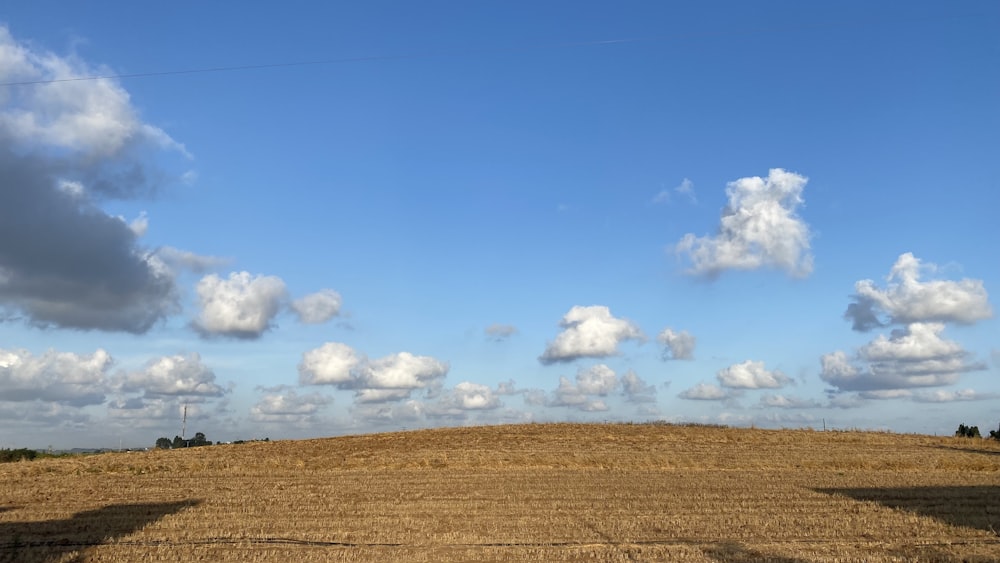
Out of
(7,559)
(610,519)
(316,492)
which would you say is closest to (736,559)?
(610,519)

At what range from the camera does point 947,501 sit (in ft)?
83.7

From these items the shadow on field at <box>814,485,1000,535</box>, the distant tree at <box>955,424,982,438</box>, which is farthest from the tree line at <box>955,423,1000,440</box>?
the shadow on field at <box>814,485,1000,535</box>

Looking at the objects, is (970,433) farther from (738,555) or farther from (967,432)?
(738,555)

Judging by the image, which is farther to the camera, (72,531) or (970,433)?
(970,433)

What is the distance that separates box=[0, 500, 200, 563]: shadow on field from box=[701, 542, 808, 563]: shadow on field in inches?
515

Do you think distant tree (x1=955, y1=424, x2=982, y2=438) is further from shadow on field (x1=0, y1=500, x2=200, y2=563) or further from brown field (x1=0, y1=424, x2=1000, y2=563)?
shadow on field (x1=0, y1=500, x2=200, y2=563)

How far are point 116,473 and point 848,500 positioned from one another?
30.6m

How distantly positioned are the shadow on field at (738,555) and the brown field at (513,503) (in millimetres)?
67

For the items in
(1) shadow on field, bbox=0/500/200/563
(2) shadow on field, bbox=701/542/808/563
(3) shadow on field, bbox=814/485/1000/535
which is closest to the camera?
(2) shadow on field, bbox=701/542/808/563

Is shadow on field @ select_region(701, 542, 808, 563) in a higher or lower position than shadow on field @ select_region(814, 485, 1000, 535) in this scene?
lower

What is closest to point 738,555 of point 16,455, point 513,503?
A: point 513,503

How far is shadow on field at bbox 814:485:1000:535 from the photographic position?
21.4 metres

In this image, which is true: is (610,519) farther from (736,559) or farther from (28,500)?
(28,500)

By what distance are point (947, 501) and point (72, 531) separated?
82.6 feet
